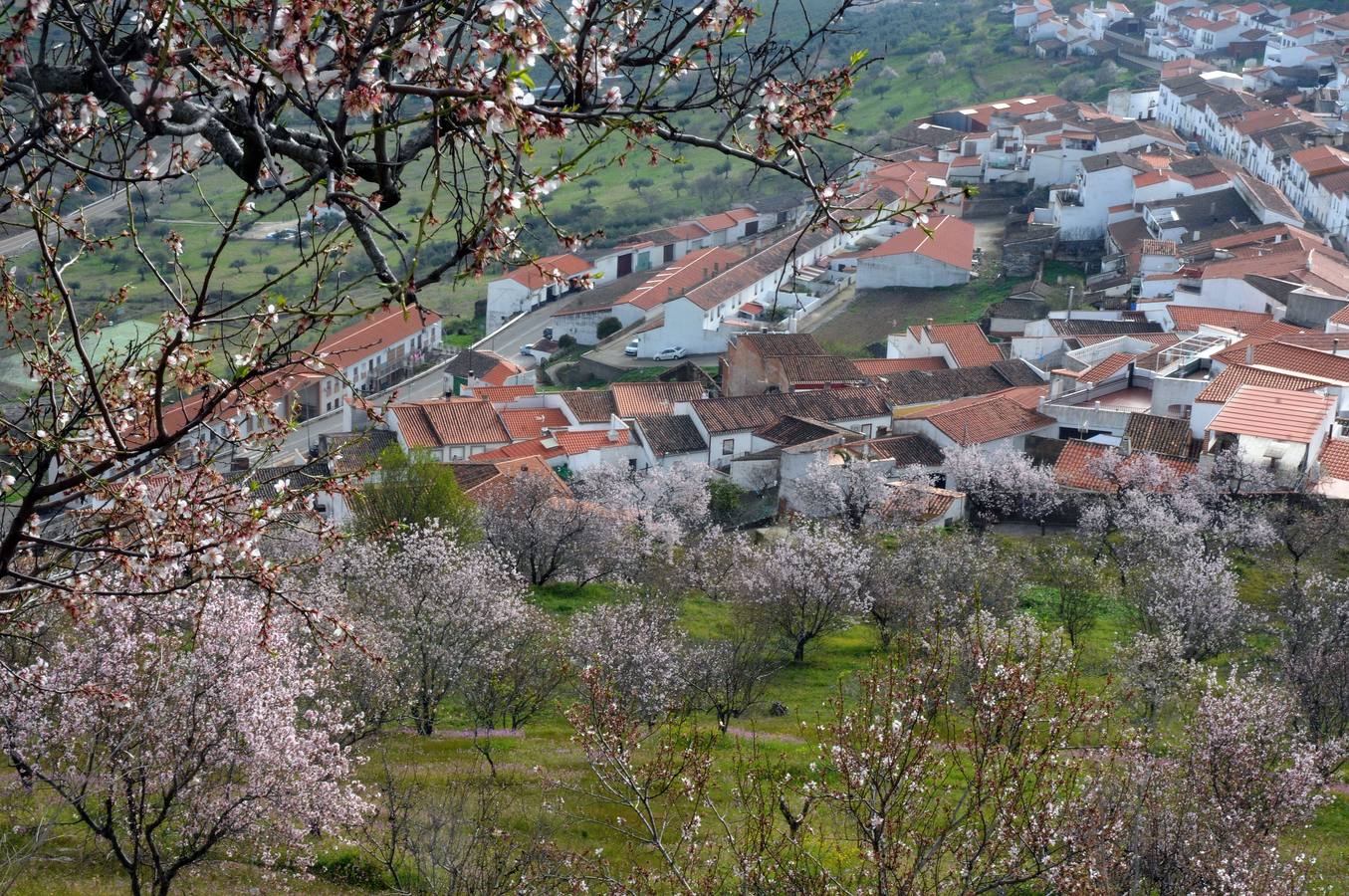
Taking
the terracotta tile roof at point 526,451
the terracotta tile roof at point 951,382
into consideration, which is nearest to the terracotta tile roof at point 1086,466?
the terracotta tile roof at point 951,382

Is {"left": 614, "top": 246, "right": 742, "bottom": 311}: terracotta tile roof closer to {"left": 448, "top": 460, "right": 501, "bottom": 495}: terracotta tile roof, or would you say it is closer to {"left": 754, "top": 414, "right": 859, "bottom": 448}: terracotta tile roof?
{"left": 754, "top": 414, "right": 859, "bottom": 448}: terracotta tile roof

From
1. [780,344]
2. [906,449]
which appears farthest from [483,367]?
[906,449]

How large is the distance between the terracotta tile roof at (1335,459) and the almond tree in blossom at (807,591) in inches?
540

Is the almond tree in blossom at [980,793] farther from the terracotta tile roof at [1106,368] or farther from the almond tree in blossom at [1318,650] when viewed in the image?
the terracotta tile roof at [1106,368]

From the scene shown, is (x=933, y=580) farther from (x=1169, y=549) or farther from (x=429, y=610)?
(x=429, y=610)

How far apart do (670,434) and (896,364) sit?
1222 centimetres

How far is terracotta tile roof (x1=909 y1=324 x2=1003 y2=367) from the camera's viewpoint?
48719 mm

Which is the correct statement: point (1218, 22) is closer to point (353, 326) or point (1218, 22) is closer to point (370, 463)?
point (353, 326)

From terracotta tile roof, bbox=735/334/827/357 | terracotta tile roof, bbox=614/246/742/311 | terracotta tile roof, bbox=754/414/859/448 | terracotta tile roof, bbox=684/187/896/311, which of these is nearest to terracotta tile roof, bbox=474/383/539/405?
terracotta tile roof, bbox=735/334/827/357

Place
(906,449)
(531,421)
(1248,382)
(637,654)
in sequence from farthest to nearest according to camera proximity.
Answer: (531,421) < (906,449) < (1248,382) < (637,654)

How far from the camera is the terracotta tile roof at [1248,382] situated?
1416 inches

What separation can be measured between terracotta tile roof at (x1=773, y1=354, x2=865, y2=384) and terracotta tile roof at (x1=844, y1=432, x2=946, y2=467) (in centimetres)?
745

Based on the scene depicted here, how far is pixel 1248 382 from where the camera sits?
36.8 m

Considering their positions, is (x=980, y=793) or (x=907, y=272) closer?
(x=980, y=793)
